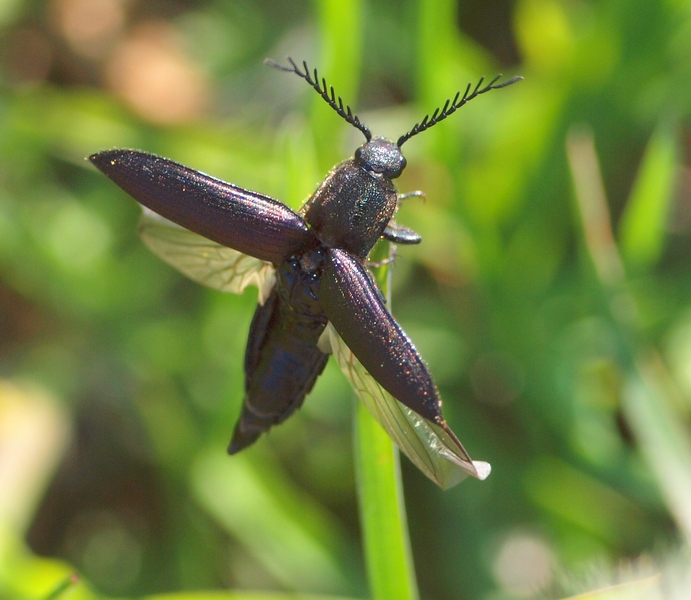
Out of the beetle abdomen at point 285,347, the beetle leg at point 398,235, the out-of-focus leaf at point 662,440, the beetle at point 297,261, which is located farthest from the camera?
the out-of-focus leaf at point 662,440

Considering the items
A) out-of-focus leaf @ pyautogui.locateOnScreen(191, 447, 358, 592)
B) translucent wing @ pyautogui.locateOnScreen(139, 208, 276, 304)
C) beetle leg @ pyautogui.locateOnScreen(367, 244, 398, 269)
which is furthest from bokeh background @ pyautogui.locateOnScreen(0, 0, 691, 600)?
beetle leg @ pyautogui.locateOnScreen(367, 244, 398, 269)

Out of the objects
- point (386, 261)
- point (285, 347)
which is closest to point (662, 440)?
point (386, 261)

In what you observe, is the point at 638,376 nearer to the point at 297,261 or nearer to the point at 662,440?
the point at 662,440

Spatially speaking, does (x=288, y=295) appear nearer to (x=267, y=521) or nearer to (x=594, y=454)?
(x=267, y=521)

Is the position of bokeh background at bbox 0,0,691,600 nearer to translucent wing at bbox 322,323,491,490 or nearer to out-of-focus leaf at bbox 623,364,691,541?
out-of-focus leaf at bbox 623,364,691,541

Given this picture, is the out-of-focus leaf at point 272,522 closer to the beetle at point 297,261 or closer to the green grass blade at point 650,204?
the beetle at point 297,261

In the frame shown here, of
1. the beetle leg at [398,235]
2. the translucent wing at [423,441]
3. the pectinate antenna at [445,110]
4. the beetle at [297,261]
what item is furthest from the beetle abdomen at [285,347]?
the pectinate antenna at [445,110]

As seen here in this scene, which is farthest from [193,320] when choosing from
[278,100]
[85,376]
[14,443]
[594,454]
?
[594,454]
